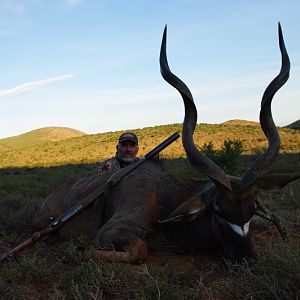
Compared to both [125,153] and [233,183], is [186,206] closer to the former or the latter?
[233,183]

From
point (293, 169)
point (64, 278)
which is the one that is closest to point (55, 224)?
point (64, 278)

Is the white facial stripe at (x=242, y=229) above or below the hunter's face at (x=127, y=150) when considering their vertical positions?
below

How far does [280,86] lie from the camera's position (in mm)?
4770

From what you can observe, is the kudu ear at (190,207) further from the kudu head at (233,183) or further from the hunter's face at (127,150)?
the hunter's face at (127,150)

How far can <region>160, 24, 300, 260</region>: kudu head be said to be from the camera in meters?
4.41

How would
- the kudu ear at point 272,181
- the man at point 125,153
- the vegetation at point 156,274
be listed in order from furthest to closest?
the man at point 125,153 < the kudu ear at point 272,181 < the vegetation at point 156,274

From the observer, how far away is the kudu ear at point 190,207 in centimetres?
479

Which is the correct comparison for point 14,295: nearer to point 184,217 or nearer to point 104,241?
point 104,241

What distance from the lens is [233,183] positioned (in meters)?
4.55

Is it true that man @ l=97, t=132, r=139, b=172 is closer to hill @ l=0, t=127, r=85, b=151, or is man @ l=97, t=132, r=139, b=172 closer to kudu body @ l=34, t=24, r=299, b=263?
kudu body @ l=34, t=24, r=299, b=263

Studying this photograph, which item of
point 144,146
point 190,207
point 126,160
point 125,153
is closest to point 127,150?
point 125,153

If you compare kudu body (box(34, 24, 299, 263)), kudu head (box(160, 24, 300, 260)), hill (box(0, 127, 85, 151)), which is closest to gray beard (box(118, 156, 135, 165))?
kudu body (box(34, 24, 299, 263))

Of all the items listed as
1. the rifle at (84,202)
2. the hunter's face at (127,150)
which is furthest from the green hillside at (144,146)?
the rifle at (84,202)

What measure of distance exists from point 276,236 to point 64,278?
3.32 m
